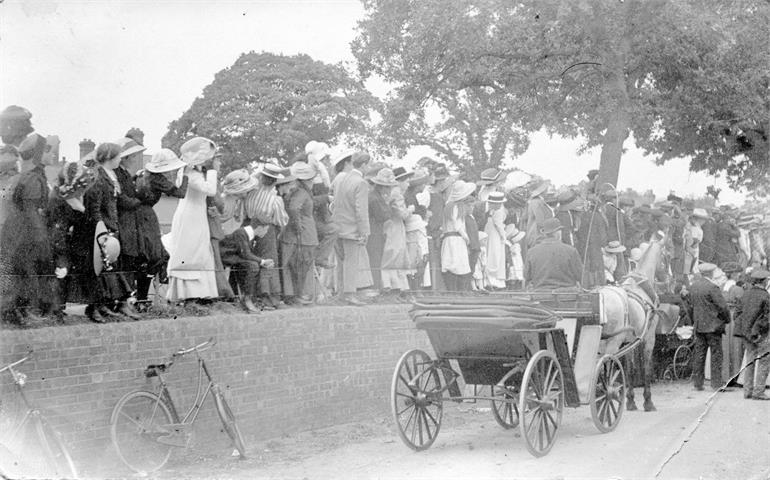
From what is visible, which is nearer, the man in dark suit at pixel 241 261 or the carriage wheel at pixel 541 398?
the carriage wheel at pixel 541 398

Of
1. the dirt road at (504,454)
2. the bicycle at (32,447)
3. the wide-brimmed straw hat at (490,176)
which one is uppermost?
the wide-brimmed straw hat at (490,176)

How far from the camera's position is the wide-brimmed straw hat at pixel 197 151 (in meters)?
9.66

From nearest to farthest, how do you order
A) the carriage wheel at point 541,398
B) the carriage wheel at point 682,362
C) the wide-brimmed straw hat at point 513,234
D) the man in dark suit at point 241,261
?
the carriage wheel at point 541,398
the man in dark suit at point 241,261
the wide-brimmed straw hat at point 513,234
the carriage wheel at point 682,362

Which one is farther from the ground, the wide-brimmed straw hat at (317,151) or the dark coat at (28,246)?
the wide-brimmed straw hat at (317,151)

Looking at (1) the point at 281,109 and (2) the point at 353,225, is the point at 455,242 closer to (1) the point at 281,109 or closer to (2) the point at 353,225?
(2) the point at 353,225

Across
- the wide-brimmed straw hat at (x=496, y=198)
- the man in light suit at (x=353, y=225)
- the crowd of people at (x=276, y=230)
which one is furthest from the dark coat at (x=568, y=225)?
the man in light suit at (x=353, y=225)

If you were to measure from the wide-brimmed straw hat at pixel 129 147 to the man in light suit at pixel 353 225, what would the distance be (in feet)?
10.5

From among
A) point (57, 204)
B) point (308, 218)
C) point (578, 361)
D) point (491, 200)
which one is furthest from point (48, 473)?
point (491, 200)

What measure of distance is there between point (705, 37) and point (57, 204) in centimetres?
1368

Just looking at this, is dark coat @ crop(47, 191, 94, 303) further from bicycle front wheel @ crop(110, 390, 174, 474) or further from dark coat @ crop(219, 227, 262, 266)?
dark coat @ crop(219, 227, 262, 266)

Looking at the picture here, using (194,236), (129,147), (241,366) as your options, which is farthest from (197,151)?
(241,366)

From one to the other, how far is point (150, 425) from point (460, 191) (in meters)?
6.81

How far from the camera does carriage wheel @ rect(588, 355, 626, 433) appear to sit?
10.0m

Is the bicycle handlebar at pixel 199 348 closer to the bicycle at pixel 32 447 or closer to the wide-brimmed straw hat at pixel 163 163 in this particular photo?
the bicycle at pixel 32 447
